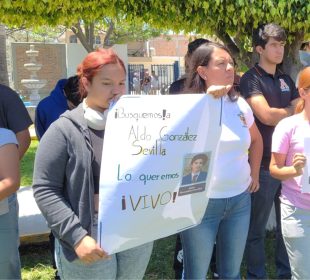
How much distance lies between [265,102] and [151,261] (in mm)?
1886

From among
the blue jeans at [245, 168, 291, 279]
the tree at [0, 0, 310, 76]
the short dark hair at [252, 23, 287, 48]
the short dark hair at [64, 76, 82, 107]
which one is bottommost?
the blue jeans at [245, 168, 291, 279]

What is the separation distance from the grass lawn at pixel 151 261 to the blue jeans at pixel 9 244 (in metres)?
1.36

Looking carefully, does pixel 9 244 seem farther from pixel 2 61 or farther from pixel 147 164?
pixel 2 61

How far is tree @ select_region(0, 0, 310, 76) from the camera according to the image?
3.88 m

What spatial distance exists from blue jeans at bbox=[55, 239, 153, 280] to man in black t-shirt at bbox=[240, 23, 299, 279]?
1.29 m

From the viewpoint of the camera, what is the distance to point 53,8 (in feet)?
13.9

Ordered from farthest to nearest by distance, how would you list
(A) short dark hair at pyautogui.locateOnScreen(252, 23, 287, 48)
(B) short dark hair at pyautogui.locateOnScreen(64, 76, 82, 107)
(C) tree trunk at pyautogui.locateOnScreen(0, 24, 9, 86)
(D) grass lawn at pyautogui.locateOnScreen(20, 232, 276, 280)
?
(C) tree trunk at pyautogui.locateOnScreen(0, 24, 9, 86)
(D) grass lawn at pyautogui.locateOnScreen(20, 232, 276, 280)
(B) short dark hair at pyautogui.locateOnScreen(64, 76, 82, 107)
(A) short dark hair at pyautogui.locateOnScreen(252, 23, 287, 48)

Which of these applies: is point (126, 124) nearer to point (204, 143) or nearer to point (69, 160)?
point (69, 160)

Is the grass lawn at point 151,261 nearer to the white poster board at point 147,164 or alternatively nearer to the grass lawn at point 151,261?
the grass lawn at point 151,261

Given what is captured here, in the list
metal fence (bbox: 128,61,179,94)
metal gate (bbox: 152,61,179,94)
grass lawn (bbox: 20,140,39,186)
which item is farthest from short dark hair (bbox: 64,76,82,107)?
metal gate (bbox: 152,61,179,94)

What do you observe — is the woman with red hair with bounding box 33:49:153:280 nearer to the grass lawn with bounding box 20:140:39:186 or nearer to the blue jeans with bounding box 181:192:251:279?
the blue jeans with bounding box 181:192:251:279

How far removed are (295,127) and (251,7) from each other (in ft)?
5.44

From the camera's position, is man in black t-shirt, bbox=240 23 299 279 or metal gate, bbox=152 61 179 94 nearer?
man in black t-shirt, bbox=240 23 299 279

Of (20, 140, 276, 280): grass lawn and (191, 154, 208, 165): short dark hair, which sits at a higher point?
(191, 154, 208, 165): short dark hair
